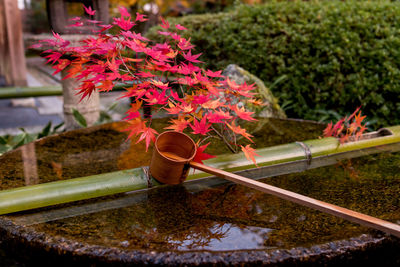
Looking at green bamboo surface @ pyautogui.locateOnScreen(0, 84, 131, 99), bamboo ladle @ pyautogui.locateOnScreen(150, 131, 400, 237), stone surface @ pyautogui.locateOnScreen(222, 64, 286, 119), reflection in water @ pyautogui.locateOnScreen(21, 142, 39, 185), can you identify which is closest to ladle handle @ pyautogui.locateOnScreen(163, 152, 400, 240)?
bamboo ladle @ pyautogui.locateOnScreen(150, 131, 400, 237)

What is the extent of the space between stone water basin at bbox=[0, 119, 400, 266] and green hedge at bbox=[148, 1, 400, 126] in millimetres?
1837

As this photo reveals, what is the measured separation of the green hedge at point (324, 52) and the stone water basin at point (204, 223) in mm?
1837

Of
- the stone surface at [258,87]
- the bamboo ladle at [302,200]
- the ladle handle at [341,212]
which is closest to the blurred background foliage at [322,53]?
the stone surface at [258,87]

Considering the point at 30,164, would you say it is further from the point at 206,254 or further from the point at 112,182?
the point at 206,254

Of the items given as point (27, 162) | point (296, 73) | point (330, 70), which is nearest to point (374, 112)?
point (330, 70)

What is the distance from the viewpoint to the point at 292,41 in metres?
3.71

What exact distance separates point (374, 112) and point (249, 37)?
1512mm

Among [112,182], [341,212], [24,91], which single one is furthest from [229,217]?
[24,91]

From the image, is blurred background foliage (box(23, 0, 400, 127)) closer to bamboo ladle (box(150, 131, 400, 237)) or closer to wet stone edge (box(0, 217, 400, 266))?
bamboo ladle (box(150, 131, 400, 237))

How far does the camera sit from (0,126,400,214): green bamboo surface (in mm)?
1346

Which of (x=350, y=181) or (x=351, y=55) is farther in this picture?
(x=351, y=55)

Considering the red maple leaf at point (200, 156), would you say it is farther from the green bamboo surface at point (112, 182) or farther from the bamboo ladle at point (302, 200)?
the green bamboo surface at point (112, 182)

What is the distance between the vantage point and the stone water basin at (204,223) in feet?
3.53

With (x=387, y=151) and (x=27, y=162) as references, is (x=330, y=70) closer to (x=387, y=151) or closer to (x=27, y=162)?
(x=387, y=151)
